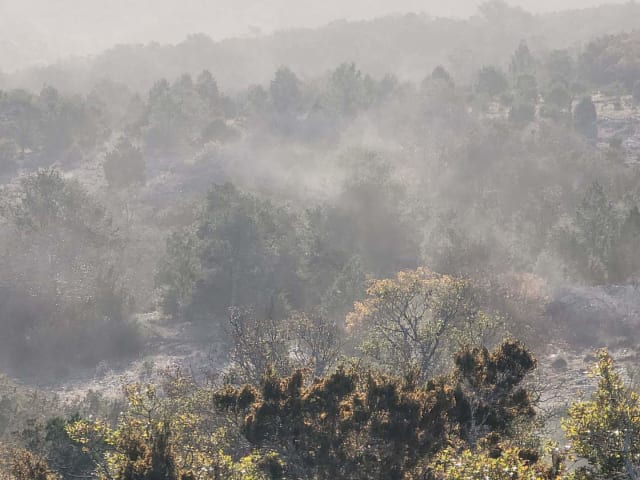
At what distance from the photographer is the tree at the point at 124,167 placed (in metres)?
79.4

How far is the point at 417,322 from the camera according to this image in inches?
1389

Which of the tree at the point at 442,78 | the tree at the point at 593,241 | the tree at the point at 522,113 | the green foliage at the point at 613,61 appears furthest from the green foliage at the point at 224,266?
the green foliage at the point at 613,61

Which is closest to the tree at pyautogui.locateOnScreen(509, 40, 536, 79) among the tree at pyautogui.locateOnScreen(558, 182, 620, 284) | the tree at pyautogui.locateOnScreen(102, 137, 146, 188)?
the tree at pyautogui.locateOnScreen(558, 182, 620, 284)

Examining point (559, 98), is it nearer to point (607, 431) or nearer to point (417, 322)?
point (417, 322)

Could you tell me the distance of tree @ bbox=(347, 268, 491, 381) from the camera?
3369cm

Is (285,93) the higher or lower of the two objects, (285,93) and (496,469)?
the higher

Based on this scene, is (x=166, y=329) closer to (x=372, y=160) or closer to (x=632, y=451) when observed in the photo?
(x=372, y=160)

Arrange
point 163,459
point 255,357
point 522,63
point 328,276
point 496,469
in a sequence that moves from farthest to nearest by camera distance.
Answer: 1. point 522,63
2. point 328,276
3. point 255,357
4. point 163,459
5. point 496,469

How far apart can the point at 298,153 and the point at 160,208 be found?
18.9 metres

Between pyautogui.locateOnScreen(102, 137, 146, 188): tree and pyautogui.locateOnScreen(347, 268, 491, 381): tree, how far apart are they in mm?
46031

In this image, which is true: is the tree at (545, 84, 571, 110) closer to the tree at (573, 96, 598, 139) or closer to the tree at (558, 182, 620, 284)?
the tree at (573, 96, 598, 139)

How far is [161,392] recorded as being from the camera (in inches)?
1657

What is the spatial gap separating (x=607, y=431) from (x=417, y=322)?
64.0 ft

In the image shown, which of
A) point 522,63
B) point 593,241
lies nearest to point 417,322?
point 593,241
